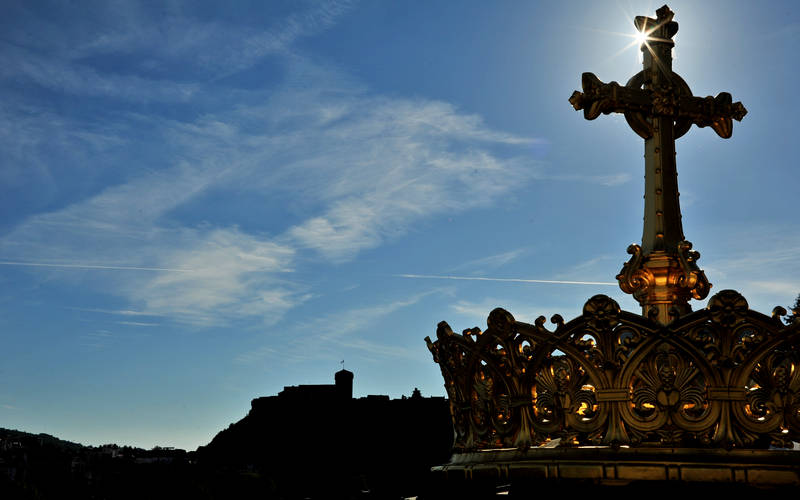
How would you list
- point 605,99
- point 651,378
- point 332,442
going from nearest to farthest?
point 651,378 → point 605,99 → point 332,442

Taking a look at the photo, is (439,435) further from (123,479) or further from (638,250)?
(123,479)

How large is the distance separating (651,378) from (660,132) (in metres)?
2.67

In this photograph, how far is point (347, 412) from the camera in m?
63.0

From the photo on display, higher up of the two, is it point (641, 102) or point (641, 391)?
point (641, 102)

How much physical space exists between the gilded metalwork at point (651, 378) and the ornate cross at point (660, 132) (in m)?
1.06

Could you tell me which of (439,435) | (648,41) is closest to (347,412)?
(439,435)

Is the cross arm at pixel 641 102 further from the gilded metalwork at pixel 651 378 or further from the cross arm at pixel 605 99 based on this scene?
the gilded metalwork at pixel 651 378

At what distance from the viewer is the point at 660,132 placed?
732 centimetres

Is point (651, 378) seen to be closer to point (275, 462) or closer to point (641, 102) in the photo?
point (641, 102)

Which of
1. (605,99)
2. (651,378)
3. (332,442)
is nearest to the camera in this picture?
(651,378)

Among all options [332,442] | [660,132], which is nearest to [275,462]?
[332,442]

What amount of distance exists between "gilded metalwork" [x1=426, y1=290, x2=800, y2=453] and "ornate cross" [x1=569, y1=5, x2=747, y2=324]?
106 centimetres

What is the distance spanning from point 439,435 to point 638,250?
Answer: 3071 cm

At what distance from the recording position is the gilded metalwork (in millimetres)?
5324
